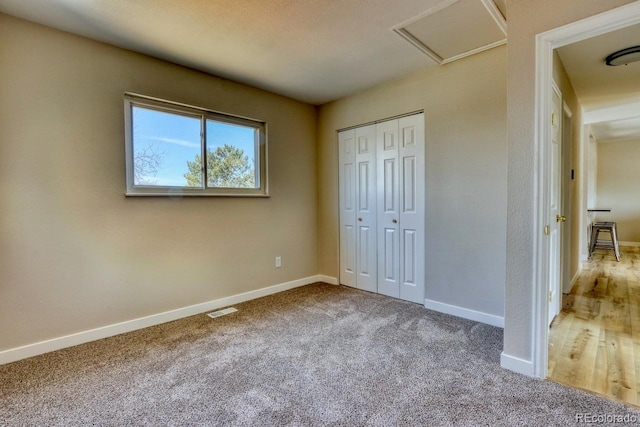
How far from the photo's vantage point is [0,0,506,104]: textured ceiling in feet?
6.59

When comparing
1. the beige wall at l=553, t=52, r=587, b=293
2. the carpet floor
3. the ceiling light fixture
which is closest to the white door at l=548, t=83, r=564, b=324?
the beige wall at l=553, t=52, r=587, b=293

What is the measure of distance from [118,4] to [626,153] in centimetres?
955

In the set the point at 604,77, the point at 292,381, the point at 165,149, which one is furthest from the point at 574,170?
the point at 165,149

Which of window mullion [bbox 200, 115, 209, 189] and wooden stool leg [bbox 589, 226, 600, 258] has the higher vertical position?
window mullion [bbox 200, 115, 209, 189]

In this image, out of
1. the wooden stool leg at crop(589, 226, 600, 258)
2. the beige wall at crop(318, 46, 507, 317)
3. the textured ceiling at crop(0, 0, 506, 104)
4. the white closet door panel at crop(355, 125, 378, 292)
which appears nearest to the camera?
the textured ceiling at crop(0, 0, 506, 104)

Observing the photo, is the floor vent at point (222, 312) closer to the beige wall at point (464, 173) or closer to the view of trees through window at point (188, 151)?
the view of trees through window at point (188, 151)

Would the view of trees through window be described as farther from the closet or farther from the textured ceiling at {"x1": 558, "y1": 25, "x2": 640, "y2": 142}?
the textured ceiling at {"x1": 558, "y1": 25, "x2": 640, "y2": 142}

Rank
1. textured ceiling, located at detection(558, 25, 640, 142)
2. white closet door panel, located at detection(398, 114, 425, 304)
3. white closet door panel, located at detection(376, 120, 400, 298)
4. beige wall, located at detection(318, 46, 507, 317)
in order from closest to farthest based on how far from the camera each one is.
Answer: textured ceiling, located at detection(558, 25, 640, 142) → beige wall, located at detection(318, 46, 507, 317) → white closet door panel, located at detection(398, 114, 425, 304) → white closet door panel, located at detection(376, 120, 400, 298)

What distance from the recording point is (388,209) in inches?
137

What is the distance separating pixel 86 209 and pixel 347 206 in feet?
8.89

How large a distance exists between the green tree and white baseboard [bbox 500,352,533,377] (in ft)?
9.42

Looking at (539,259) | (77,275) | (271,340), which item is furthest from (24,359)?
(539,259)

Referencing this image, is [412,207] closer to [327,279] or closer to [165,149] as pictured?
[327,279]

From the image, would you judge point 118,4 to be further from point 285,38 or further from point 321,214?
point 321,214
